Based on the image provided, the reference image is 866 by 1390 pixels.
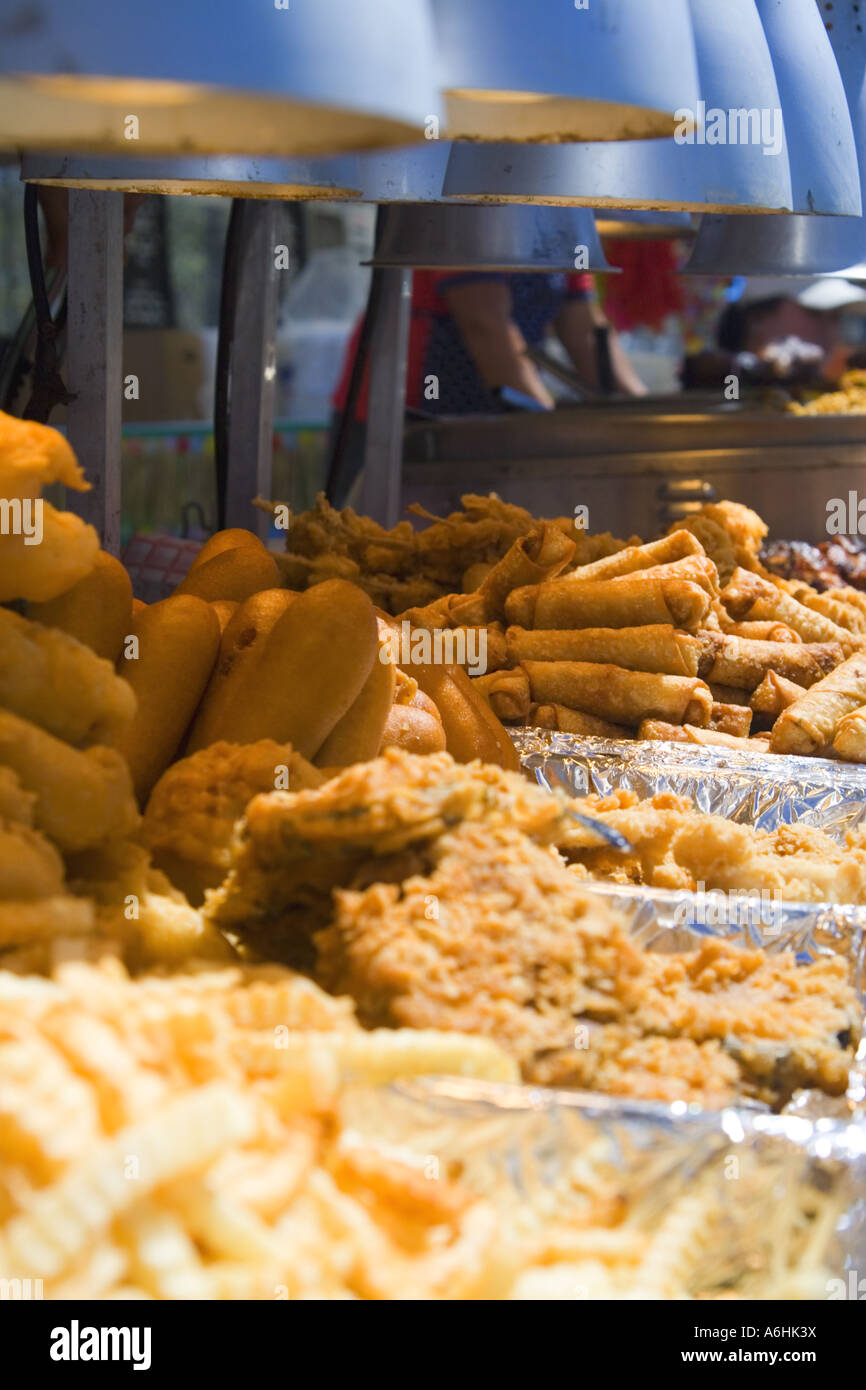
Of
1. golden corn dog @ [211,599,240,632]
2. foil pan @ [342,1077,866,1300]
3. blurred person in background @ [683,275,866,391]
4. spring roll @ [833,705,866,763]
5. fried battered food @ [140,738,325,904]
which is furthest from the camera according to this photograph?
blurred person in background @ [683,275,866,391]

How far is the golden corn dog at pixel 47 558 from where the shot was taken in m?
1.33

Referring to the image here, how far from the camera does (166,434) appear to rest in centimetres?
504

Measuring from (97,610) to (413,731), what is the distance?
20.5 inches

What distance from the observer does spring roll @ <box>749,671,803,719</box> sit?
2.84m

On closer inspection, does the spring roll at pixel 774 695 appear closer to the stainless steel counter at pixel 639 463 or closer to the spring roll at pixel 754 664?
the spring roll at pixel 754 664

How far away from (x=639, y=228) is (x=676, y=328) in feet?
22.6

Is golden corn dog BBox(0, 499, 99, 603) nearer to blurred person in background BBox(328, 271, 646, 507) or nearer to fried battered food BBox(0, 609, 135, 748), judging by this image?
fried battered food BBox(0, 609, 135, 748)

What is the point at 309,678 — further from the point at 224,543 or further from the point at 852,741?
the point at 852,741

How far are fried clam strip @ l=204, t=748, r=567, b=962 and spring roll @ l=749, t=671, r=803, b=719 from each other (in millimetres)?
1585

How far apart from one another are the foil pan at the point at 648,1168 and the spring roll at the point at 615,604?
1.84 metres

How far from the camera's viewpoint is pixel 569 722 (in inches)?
107

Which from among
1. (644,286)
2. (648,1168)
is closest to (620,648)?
(648,1168)

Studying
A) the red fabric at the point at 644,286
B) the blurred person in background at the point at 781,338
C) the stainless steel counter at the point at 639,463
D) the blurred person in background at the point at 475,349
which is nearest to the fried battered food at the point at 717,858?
the stainless steel counter at the point at 639,463

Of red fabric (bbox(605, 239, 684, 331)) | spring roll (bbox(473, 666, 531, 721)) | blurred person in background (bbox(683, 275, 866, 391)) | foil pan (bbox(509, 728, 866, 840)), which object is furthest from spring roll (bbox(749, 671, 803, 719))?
red fabric (bbox(605, 239, 684, 331))
